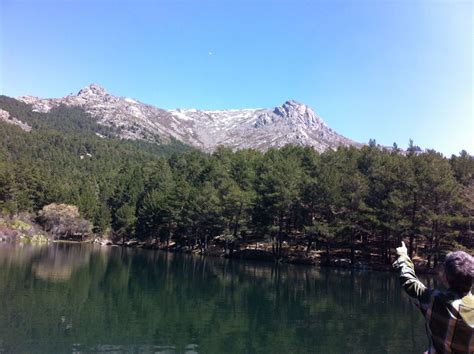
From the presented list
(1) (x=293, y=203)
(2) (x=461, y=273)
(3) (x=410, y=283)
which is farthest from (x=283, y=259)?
(2) (x=461, y=273)

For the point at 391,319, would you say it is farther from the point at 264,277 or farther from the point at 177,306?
the point at 264,277

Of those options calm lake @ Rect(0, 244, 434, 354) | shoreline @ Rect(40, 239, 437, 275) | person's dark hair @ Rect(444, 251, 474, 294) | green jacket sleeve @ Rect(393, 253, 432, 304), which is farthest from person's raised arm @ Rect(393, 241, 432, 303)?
shoreline @ Rect(40, 239, 437, 275)

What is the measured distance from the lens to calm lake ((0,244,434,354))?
1862 cm

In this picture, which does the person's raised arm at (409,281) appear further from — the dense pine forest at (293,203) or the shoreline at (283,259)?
the dense pine forest at (293,203)

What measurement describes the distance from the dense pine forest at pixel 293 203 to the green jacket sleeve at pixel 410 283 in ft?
167

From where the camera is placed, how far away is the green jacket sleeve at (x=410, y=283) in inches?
166

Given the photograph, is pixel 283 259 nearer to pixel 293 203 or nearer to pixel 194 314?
pixel 293 203

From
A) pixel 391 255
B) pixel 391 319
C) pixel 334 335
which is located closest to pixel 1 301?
pixel 334 335

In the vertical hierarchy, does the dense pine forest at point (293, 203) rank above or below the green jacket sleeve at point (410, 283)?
above

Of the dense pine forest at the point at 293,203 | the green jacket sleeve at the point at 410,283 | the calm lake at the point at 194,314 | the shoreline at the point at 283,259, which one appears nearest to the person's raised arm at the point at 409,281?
the green jacket sleeve at the point at 410,283

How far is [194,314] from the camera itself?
24953 millimetres

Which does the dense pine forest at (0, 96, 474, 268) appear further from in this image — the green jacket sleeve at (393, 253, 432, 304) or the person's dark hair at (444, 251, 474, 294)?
the person's dark hair at (444, 251, 474, 294)

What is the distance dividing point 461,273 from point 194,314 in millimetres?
22611

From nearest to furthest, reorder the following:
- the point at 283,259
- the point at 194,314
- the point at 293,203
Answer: the point at 194,314 → the point at 283,259 → the point at 293,203
